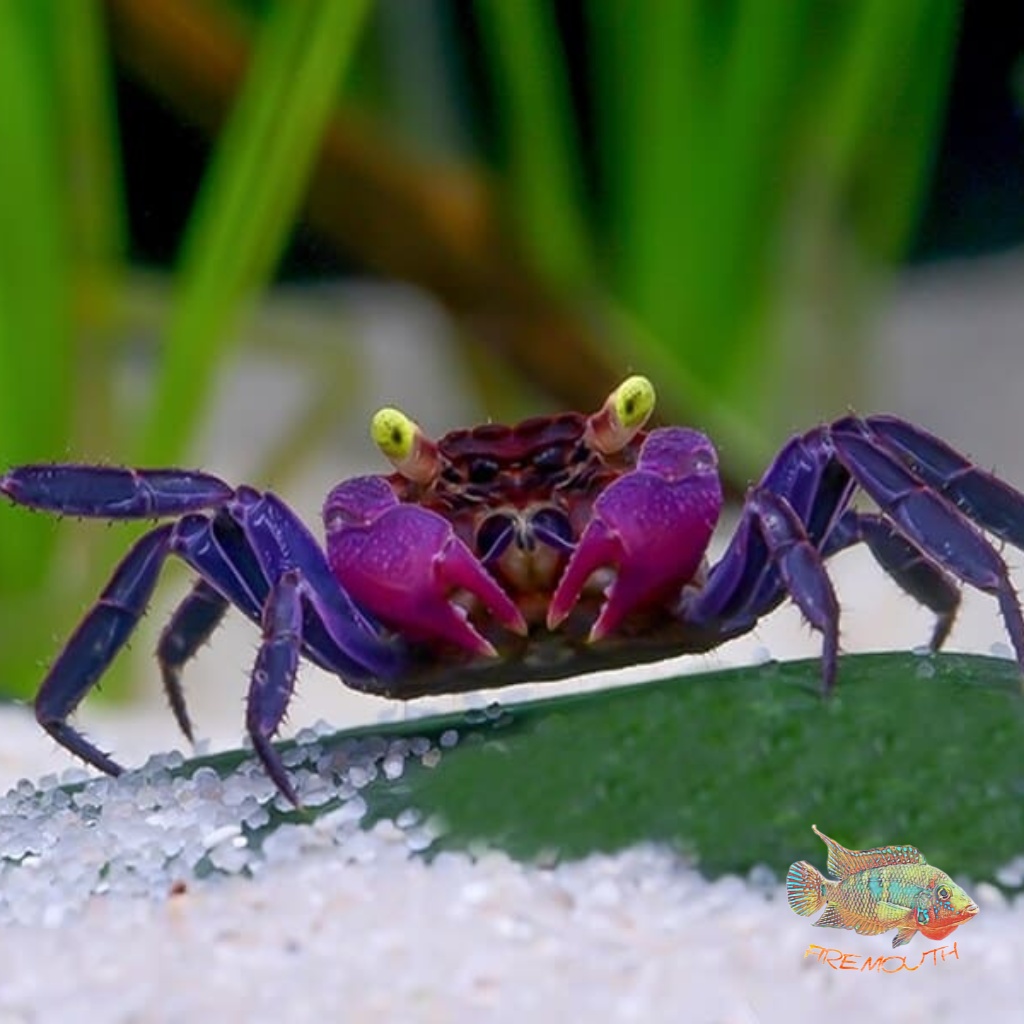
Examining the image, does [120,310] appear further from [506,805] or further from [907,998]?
[907,998]

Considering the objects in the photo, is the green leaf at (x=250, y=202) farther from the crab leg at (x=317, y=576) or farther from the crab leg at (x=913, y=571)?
the crab leg at (x=913, y=571)

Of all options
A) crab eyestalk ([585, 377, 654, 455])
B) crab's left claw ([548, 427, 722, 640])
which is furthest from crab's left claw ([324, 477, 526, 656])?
crab eyestalk ([585, 377, 654, 455])

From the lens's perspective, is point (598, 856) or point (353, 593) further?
point (353, 593)

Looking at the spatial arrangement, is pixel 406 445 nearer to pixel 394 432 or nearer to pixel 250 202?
pixel 394 432

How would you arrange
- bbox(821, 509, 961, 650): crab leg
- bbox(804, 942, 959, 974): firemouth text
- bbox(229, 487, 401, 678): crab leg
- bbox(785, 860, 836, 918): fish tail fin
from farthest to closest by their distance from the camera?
bbox(821, 509, 961, 650): crab leg
bbox(229, 487, 401, 678): crab leg
bbox(785, 860, 836, 918): fish tail fin
bbox(804, 942, 959, 974): firemouth text

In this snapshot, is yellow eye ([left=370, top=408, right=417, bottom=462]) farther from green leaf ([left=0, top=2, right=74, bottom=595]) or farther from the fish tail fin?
green leaf ([left=0, top=2, right=74, bottom=595])

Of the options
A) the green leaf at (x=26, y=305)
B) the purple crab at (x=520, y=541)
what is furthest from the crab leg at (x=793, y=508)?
the green leaf at (x=26, y=305)

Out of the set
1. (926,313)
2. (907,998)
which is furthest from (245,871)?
(926,313)
